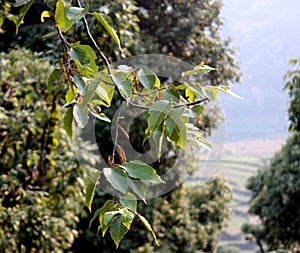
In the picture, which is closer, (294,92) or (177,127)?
(177,127)

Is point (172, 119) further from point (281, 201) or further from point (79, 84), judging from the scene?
point (281, 201)

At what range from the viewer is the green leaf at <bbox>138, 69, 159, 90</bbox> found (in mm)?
888

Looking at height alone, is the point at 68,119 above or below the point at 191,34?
above

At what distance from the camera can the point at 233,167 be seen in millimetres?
30250

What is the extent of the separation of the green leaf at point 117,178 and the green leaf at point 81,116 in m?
0.14

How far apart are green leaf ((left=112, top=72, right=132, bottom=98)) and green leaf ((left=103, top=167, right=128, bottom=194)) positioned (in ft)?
0.44

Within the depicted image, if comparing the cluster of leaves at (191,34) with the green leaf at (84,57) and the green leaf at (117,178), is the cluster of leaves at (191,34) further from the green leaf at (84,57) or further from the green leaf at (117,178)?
the green leaf at (117,178)

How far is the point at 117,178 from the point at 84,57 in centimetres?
24

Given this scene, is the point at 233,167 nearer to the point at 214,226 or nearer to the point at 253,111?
the point at 253,111

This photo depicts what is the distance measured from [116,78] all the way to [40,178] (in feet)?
9.96

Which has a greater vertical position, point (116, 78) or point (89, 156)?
point (116, 78)

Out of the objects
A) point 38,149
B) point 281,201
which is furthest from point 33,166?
point 281,201

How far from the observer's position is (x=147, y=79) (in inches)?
35.3

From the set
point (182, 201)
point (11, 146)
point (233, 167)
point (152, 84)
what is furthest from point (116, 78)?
point (233, 167)
